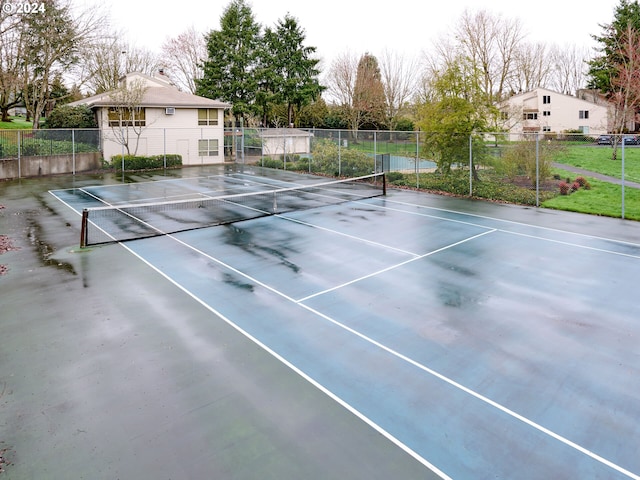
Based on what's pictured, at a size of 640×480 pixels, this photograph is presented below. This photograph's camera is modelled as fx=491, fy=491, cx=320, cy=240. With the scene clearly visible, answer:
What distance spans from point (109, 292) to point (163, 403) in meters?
4.79

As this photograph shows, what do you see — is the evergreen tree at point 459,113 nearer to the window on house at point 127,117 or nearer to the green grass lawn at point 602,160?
the green grass lawn at point 602,160

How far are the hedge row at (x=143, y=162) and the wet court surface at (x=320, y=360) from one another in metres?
20.5

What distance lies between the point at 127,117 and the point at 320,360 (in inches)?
1287

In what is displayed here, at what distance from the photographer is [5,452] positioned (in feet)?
17.6

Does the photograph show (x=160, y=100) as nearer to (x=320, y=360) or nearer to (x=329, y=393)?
(x=320, y=360)

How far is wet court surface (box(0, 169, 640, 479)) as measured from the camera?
5383 mm

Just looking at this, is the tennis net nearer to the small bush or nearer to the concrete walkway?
the small bush

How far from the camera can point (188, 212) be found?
19000 millimetres

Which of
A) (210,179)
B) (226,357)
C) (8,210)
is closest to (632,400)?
(226,357)

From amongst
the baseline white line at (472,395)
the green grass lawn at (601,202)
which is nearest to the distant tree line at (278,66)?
the green grass lawn at (601,202)

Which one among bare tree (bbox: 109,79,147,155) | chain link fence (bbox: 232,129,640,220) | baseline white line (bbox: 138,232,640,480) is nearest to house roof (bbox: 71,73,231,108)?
bare tree (bbox: 109,79,147,155)

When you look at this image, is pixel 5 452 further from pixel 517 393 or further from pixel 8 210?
pixel 8 210

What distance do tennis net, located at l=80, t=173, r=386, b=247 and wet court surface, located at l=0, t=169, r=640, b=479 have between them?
1420 millimetres

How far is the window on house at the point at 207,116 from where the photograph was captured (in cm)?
3925
